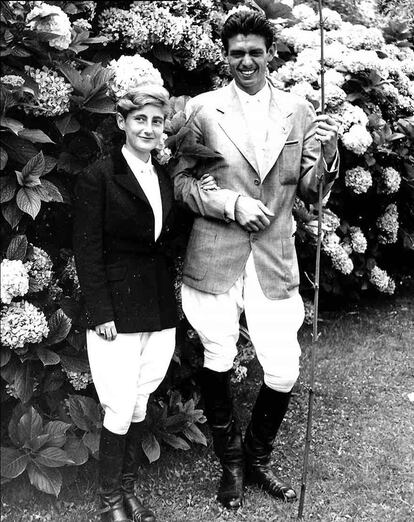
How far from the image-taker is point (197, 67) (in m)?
4.05

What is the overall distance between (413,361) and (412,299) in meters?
1.65

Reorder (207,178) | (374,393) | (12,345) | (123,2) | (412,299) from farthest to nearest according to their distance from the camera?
(412,299) < (374,393) < (123,2) < (207,178) < (12,345)

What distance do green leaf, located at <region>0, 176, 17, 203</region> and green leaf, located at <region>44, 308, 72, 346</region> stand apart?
618 mm

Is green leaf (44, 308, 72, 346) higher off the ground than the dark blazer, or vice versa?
the dark blazer

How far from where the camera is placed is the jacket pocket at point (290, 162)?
3.38m

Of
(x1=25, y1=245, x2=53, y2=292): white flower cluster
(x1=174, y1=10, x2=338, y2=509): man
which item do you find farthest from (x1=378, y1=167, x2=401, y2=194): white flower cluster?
(x1=25, y1=245, x2=53, y2=292): white flower cluster

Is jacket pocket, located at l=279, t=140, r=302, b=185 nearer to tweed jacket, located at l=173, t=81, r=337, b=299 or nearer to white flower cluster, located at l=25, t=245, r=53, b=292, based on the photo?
tweed jacket, located at l=173, t=81, r=337, b=299

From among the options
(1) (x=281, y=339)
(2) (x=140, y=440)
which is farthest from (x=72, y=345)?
(1) (x=281, y=339)

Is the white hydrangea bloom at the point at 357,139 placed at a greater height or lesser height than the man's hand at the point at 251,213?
lesser

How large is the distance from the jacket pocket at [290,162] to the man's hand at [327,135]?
138 mm

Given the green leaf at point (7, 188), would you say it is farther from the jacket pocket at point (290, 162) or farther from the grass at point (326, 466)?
the grass at point (326, 466)

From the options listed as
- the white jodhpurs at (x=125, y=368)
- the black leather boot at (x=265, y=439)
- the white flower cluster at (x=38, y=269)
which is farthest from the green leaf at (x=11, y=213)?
the black leather boot at (x=265, y=439)

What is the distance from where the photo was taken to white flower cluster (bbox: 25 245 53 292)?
332 centimetres

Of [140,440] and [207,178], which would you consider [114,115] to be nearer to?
[207,178]
